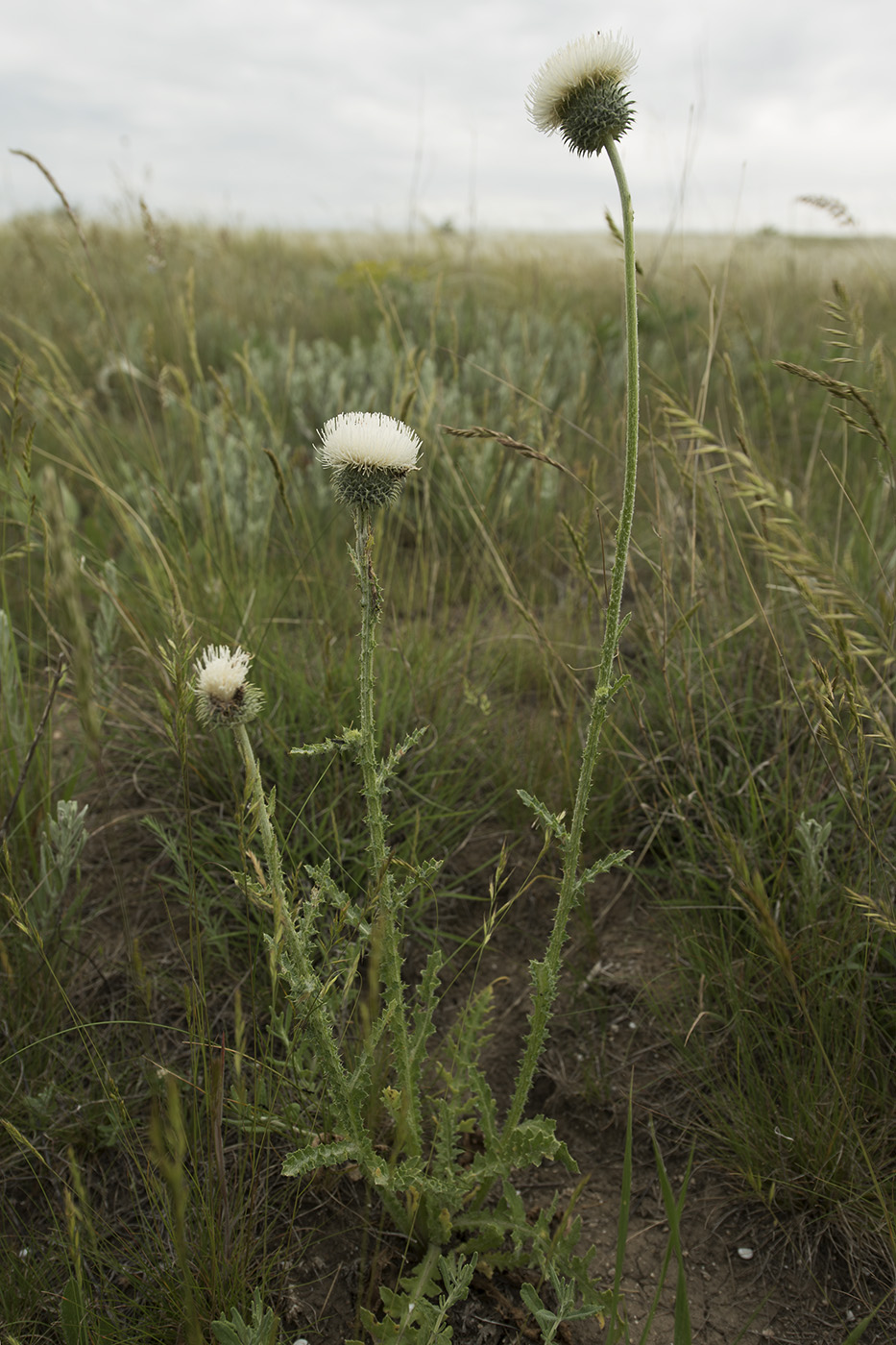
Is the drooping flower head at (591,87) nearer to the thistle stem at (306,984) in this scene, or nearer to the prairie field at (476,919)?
the prairie field at (476,919)

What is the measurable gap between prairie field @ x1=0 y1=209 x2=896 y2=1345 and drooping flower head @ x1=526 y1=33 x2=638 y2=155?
39 centimetres

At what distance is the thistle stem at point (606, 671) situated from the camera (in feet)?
3.40

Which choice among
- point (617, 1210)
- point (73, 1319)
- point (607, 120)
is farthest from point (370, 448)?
point (617, 1210)

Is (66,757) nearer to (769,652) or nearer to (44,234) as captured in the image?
(769,652)

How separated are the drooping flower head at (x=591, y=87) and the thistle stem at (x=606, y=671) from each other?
4 cm

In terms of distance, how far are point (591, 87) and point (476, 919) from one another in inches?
69.5

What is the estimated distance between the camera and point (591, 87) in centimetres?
112

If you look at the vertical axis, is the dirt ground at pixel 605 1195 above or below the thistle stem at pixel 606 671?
below

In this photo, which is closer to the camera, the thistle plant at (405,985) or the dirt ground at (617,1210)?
the thistle plant at (405,985)

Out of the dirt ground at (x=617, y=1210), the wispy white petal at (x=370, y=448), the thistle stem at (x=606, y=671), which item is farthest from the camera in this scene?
the dirt ground at (x=617, y=1210)

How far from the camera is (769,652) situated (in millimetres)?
2443

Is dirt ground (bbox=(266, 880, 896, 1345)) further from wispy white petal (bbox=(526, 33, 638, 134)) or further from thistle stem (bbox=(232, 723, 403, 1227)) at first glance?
wispy white petal (bbox=(526, 33, 638, 134))

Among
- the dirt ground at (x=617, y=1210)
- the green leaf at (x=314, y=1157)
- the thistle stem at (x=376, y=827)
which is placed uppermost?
the thistle stem at (x=376, y=827)

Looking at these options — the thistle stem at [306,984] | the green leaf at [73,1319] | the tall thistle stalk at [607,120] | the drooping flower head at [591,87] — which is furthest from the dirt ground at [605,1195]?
the drooping flower head at [591,87]
